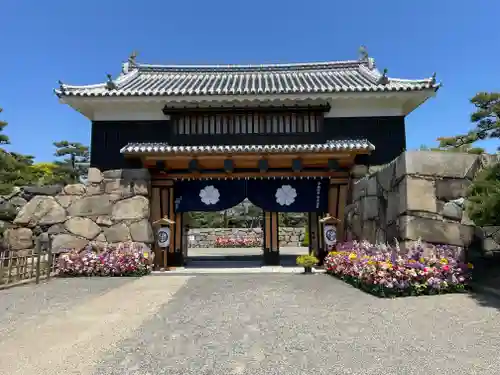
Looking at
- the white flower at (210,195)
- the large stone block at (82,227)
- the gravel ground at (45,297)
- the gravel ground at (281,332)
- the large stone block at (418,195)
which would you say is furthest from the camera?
the white flower at (210,195)

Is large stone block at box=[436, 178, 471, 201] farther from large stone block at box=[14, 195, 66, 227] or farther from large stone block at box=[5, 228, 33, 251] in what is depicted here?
large stone block at box=[5, 228, 33, 251]

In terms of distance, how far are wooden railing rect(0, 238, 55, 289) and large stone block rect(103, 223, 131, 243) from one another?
5.25ft

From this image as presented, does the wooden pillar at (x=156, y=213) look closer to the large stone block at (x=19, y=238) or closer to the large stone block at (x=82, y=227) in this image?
the large stone block at (x=82, y=227)

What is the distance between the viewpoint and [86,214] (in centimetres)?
1162

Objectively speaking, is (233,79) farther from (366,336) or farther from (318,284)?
(366,336)

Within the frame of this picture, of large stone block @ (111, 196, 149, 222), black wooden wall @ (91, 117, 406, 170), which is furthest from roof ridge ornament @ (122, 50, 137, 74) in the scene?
large stone block @ (111, 196, 149, 222)

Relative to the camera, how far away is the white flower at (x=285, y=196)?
1273 cm

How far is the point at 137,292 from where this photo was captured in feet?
25.6

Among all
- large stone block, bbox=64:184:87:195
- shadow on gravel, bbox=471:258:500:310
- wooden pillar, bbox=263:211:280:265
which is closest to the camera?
shadow on gravel, bbox=471:258:500:310

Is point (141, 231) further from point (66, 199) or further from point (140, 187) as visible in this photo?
point (66, 199)

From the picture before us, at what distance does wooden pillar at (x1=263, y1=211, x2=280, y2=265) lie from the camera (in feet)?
43.1

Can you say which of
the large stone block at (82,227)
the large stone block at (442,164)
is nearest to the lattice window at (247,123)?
the large stone block at (82,227)

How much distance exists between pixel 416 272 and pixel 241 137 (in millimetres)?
7120

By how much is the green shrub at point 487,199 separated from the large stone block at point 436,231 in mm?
1338
